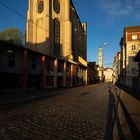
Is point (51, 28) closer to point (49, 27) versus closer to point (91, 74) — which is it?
point (49, 27)

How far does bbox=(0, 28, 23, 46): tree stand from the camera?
59175 millimetres

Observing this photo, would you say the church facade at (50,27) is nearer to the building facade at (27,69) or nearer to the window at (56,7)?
the window at (56,7)

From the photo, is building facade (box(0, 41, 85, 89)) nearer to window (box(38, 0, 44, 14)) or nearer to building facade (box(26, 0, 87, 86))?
building facade (box(26, 0, 87, 86))

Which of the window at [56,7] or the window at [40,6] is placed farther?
the window at [56,7]

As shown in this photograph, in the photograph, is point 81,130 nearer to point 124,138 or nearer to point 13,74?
point 124,138

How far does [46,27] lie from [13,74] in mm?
30205

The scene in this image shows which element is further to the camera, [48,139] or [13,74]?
[13,74]

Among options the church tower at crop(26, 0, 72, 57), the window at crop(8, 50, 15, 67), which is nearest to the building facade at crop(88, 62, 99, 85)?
the church tower at crop(26, 0, 72, 57)

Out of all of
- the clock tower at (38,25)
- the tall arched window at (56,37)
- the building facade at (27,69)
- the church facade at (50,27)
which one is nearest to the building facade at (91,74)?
the church facade at (50,27)

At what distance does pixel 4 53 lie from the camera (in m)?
26.9

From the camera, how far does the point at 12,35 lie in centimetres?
6059

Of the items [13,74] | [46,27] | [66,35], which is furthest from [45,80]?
[66,35]

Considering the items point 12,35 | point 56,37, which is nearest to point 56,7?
point 56,37

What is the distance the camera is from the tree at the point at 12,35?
5917 centimetres
